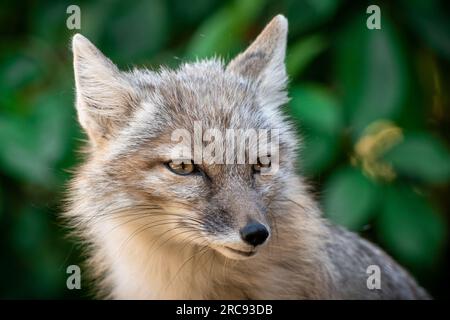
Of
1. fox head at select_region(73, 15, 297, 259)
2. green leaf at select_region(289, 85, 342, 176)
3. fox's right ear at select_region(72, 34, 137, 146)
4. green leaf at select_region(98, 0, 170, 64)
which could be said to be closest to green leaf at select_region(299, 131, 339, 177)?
green leaf at select_region(289, 85, 342, 176)

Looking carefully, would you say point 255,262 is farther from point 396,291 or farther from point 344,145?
point 344,145

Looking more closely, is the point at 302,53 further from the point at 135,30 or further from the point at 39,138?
the point at 39,138

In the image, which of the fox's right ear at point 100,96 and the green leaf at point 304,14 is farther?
the green leaf at point 304,14

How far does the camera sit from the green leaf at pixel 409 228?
5219mm

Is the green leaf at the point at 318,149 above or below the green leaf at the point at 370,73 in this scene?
below

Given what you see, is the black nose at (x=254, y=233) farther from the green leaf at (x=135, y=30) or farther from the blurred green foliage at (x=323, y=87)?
the green leaf at (x=135, y=30)

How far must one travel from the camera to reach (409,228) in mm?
5250

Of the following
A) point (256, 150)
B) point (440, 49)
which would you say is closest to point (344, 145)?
point (440, 49)

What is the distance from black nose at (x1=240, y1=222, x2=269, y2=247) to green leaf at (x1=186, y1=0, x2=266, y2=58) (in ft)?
6.06

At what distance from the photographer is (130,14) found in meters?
5.35

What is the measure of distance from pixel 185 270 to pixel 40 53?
8.10 feet

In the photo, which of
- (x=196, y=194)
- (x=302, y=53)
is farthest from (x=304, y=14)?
(x=196, y=194)

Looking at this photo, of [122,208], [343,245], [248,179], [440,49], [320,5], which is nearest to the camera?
[248,179]

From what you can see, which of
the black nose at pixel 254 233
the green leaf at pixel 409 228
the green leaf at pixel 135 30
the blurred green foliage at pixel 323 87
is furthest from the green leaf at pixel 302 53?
the black nose at pixel 254 233
